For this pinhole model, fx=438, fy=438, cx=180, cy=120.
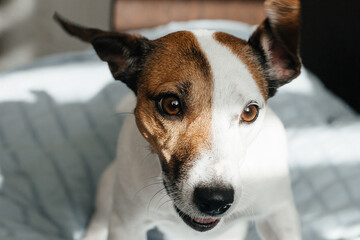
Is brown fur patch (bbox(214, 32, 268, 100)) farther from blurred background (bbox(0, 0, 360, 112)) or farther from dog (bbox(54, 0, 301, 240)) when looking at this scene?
blurred background (bbox(0, 0, 360, 112))

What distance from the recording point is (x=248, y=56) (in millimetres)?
1161

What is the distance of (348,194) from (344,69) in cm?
86

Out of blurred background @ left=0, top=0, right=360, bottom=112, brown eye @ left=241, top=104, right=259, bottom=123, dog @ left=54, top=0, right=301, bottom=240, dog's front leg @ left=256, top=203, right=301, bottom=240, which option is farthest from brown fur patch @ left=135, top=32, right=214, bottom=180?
blurred background @ left=0, top=0, right=360, bottom=112

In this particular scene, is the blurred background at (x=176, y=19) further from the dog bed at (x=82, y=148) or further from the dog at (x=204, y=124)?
the dog at (x=204, y=124)

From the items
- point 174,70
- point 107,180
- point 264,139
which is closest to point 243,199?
point 264,139

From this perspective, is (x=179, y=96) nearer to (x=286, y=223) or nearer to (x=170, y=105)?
Answer: (x=170, y=105)

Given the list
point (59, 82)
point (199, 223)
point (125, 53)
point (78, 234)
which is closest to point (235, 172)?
point (199, 223)

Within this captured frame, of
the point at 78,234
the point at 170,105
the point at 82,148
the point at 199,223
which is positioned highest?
the point at 170,105

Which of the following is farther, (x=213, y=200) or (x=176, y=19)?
(x=176, y=19)

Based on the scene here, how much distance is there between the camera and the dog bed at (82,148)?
173cm

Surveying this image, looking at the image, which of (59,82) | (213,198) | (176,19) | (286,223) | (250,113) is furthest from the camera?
(176,19)

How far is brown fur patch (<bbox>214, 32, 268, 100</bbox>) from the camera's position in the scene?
1144mm

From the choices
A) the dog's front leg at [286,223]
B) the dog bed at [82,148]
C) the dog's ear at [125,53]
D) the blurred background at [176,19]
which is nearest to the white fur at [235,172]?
the dog's front leg at [286,223]

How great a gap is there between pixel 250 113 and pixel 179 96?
0.64ft
